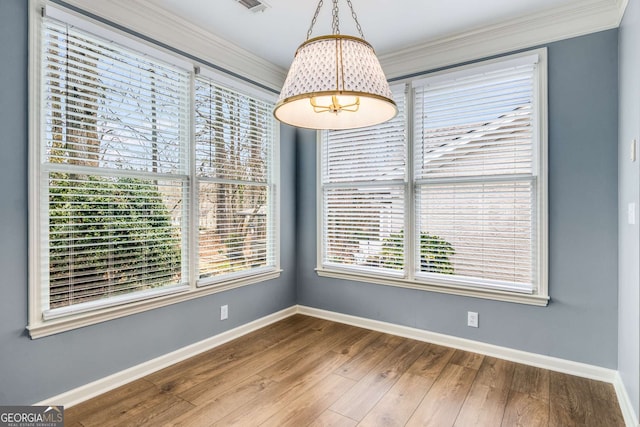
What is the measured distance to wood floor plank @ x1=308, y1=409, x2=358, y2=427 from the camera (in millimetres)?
1958

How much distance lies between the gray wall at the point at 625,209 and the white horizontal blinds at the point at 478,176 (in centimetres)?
52

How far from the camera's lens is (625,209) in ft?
7.00

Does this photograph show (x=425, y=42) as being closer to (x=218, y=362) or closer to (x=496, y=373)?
(x=496, y=373)

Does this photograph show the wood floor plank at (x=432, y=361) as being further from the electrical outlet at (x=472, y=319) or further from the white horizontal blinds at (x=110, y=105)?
the white horizontal blinds at (x=110, y=105)

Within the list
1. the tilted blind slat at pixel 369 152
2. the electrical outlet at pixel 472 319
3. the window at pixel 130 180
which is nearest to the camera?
the window at pixel 130 180


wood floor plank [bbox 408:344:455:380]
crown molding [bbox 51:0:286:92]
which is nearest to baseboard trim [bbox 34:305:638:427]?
wood floor plank [bbox 408:344:455:380]

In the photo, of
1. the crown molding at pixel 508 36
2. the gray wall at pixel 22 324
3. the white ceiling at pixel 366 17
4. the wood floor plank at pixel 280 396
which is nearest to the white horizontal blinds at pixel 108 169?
the gray wall at pixel 22 324

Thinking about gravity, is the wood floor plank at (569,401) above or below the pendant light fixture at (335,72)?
below

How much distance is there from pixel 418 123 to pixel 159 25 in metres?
2.20

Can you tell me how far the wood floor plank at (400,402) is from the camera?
78.7 inches

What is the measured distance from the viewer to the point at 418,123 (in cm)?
315

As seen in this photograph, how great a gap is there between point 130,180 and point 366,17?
2.07 metres

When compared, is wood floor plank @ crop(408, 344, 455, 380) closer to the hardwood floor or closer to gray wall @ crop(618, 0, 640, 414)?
the hardwood floor

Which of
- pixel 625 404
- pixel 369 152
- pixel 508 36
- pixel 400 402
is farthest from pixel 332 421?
pixel 508 36
